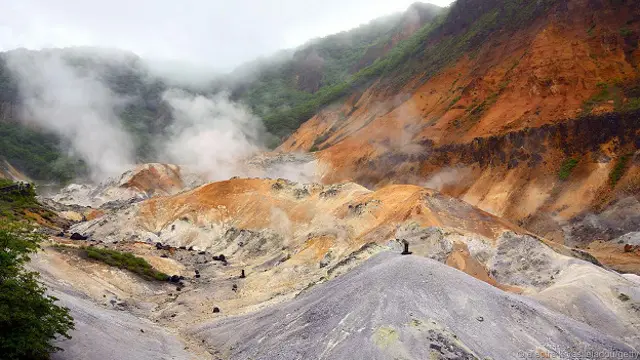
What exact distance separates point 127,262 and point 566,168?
41606mm

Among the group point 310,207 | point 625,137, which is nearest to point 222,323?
point 310,207

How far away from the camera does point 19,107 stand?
4902 inches

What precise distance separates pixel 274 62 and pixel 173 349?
→ 169 metres

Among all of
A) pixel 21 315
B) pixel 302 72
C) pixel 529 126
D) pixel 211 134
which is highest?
pixel 302 72

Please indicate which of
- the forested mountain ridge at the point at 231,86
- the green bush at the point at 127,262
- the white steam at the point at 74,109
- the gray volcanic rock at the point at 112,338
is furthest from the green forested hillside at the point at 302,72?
the gray volcanic rock at the point at 112,338

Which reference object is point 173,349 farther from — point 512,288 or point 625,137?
point 625,137

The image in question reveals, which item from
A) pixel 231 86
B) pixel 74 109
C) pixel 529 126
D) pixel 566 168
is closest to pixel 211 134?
pixel 74 109

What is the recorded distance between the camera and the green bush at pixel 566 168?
46.7m

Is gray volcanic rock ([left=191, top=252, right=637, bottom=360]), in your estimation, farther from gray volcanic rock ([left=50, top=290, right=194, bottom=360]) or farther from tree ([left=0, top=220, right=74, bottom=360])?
tree ([left=0, top=220, right=74, bottom=360])

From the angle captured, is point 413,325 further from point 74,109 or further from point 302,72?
point 302,72

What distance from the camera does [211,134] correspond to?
110250 millimetres

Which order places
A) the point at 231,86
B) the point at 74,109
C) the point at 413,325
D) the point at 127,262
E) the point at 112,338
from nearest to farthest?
the point at 413,325, the point at 112,338, the point at 127,262, the point at 74,109, the point at 231,86

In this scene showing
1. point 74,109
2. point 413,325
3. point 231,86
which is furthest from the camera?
point 231,86

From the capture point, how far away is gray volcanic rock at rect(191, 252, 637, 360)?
1315 centimetres
